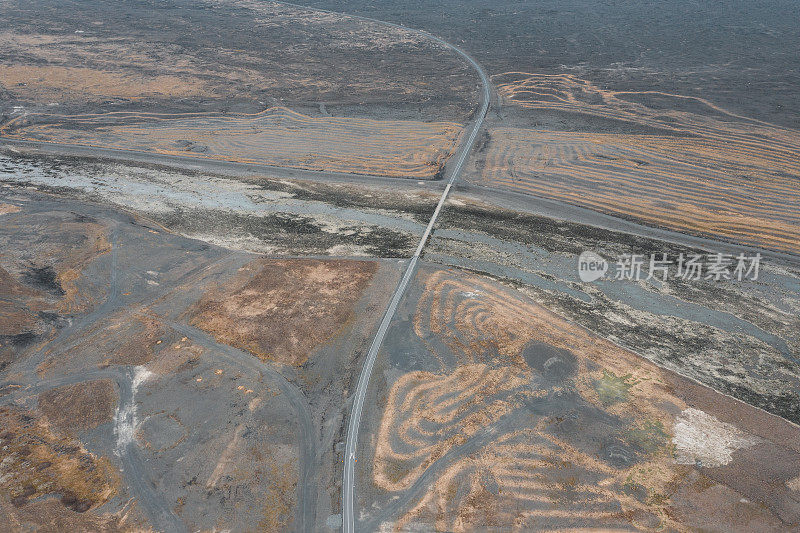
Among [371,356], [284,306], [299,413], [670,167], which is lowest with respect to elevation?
[299,413]

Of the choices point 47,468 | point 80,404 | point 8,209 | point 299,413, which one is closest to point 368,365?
point 299,413

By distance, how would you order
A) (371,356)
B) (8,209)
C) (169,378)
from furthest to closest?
(8,209) → (371,356) → (169,378)

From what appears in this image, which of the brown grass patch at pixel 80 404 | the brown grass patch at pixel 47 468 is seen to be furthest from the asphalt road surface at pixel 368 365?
the brown grass patch at pixel 80 404

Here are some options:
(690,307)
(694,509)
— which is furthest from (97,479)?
(690,307)

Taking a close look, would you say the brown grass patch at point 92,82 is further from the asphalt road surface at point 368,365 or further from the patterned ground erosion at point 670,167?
the patterned ground erosion at point 670,167

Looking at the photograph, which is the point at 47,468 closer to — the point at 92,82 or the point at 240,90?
the point at 240,90

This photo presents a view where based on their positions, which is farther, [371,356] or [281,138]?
[281,138]

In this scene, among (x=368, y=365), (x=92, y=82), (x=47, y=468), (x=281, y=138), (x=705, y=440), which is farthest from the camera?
(x=92, y=82)

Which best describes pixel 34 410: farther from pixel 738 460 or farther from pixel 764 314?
pixel 764 314
